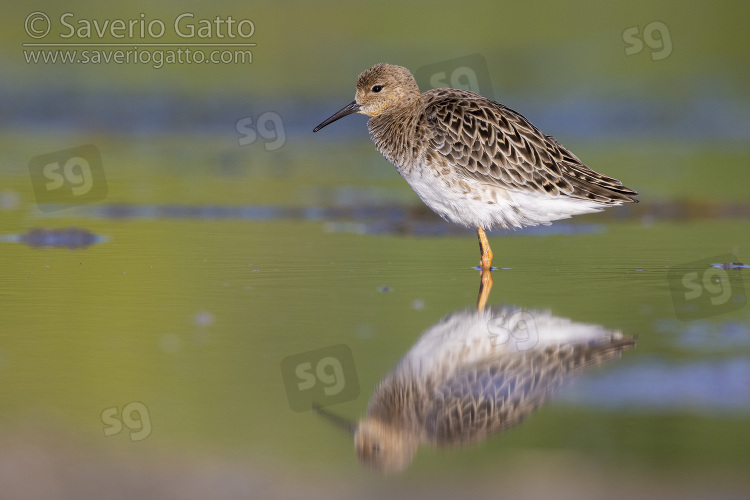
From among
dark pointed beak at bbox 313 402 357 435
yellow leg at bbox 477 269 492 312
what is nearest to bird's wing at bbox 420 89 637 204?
yellow leg at bbox 477 269 492 312

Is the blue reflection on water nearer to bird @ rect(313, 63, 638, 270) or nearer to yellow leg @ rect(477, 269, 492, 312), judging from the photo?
yellow leg @ rect(477, 269, 492, 312)

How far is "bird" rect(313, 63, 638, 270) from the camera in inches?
417

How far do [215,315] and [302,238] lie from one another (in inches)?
149

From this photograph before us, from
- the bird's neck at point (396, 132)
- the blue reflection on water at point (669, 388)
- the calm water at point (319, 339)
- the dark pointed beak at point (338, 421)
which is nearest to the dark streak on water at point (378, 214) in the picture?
the calm water at point (319, 339)

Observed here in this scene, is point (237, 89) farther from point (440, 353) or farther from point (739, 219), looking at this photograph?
point (440, 353)

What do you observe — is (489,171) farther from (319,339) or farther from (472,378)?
(472,378)

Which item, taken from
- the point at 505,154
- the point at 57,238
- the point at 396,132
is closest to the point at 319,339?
the point at 505,154

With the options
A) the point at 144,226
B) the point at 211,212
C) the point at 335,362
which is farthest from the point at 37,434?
the point at 211,212

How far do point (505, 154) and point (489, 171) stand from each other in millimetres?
255

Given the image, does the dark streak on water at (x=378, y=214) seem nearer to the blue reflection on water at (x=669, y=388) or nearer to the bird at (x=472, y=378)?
the bird at (x=472, y=378)

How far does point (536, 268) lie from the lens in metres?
10.7

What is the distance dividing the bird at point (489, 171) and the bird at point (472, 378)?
2139mm

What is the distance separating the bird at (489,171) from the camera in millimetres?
10602

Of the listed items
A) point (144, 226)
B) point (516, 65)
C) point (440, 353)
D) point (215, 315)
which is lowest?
point (440, 353)
